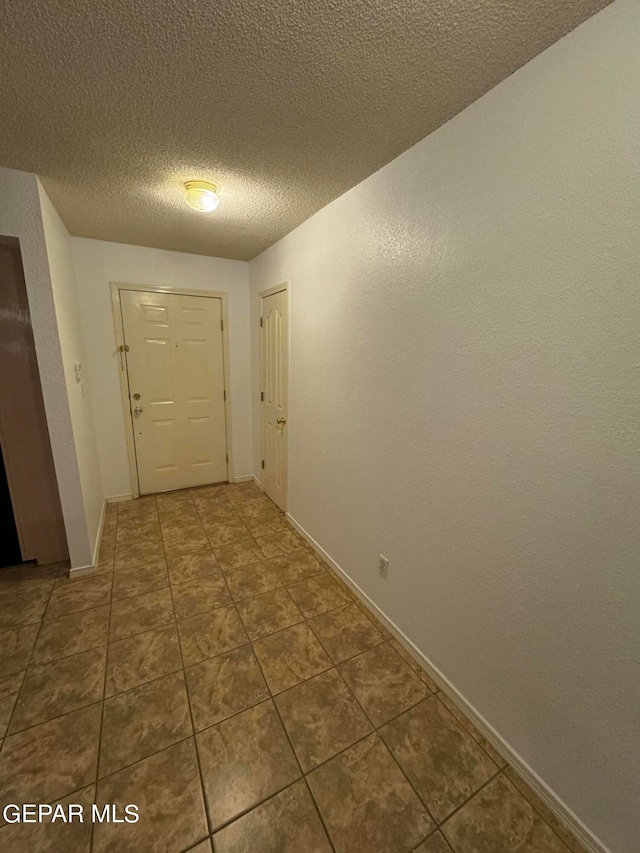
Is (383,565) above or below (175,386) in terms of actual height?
below

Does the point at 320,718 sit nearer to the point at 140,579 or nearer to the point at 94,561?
the point at 140,579

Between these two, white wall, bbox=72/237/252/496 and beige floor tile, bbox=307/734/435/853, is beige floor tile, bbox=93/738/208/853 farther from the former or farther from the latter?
white wall, bbox=72/237/252/496

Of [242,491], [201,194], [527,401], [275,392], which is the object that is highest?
[201,194]

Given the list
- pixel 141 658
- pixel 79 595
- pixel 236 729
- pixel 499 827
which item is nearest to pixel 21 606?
pixel 79 595

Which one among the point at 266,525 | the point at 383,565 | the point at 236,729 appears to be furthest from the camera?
the point at 266,525

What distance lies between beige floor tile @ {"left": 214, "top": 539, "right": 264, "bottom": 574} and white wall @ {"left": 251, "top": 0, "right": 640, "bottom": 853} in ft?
3.64

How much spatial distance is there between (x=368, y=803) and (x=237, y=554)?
161 cm

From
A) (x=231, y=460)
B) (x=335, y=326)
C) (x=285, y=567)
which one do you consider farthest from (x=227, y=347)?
(x=285, y=567)

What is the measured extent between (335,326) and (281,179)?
2.65ft

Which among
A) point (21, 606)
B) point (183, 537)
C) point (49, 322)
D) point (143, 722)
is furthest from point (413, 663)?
point (49, 322)

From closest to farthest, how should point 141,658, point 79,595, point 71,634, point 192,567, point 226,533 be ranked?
point 141,658 < point 71,634 < point 79,595 < point 192,567 < point 226,533

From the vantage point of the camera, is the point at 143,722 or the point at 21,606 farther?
the point at 21,606

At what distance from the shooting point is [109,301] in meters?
2.96

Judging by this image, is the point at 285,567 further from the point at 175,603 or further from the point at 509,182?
the point at 509,182
